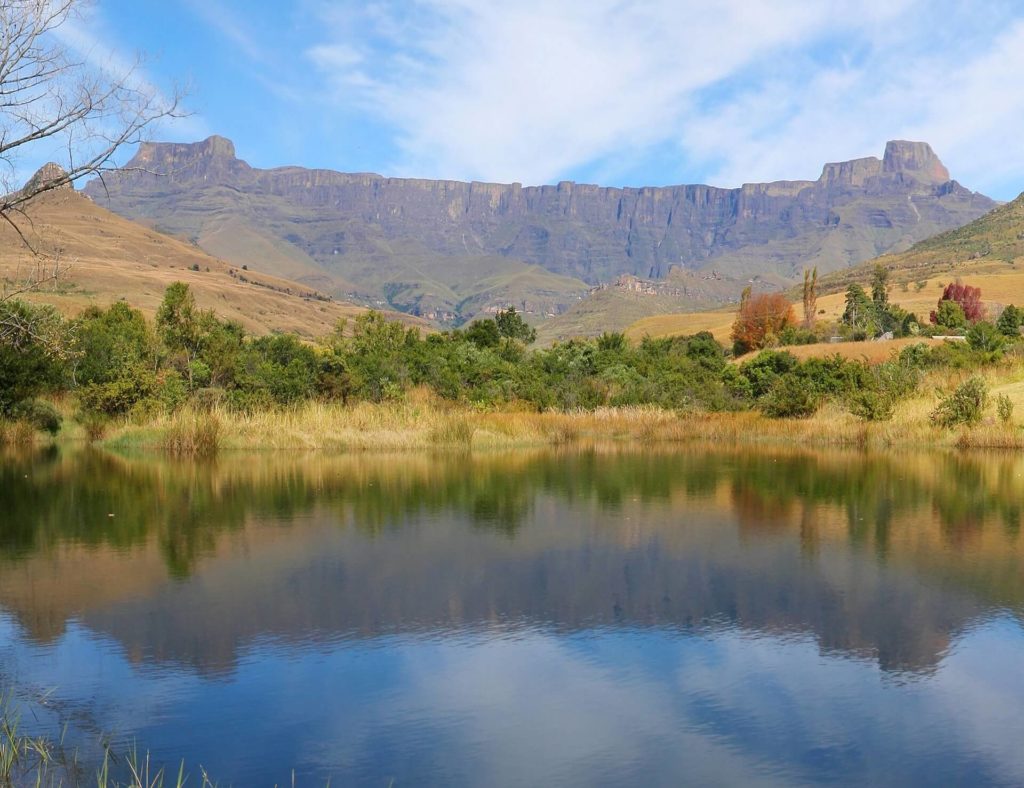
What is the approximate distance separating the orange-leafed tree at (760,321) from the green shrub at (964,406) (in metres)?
34.2

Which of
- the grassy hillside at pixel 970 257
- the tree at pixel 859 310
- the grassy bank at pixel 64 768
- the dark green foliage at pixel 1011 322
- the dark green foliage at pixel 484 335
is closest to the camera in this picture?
the grassy bank at pixel 64 768

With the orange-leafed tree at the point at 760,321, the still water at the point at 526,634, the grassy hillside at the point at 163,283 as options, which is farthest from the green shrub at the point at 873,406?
the grassy hillside at the point at 163,283

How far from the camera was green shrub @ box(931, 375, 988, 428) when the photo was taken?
29938mm

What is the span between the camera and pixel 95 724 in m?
8.12

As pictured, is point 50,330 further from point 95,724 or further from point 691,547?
point 691,547

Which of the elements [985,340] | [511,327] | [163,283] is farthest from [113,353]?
[163,283]

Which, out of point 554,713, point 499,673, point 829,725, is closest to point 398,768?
point 554,713

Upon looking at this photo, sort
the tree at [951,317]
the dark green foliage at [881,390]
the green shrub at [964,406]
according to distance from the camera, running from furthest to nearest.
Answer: the tree at [951,317]
the dark green foliage at [881,390]
the green shrub at [964,406]

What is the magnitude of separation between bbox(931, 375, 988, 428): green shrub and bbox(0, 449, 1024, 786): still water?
10602mm

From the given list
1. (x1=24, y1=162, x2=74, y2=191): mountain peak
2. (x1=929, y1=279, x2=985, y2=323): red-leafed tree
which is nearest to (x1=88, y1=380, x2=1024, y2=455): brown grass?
(x1=24, y1=162, x2=74, y2=191): mountain peak

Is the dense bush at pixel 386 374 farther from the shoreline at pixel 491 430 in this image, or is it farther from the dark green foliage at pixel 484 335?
the dark green foliage at pixel 484 335

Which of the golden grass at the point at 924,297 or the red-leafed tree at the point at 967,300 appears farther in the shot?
the golden grass at the point at 924,297

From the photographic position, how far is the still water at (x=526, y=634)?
771cm

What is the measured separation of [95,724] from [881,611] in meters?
8.66
